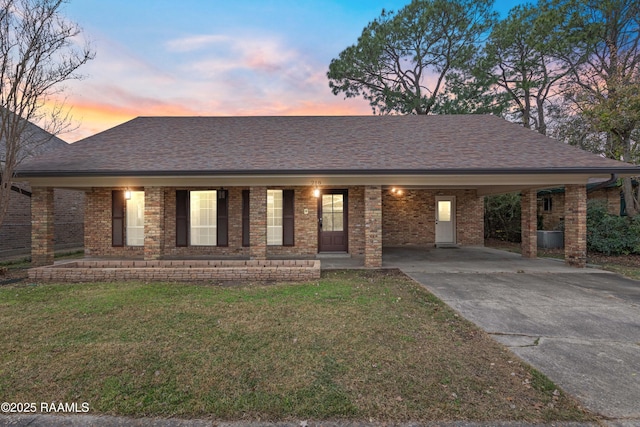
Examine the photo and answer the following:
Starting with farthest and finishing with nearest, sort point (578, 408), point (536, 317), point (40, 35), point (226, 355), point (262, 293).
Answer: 1. point (40, 35)
2. point (262, 293)
3. point (536, 317)
4. point (226, 355)
5. point (578, 408)

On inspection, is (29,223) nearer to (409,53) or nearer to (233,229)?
(233,229)

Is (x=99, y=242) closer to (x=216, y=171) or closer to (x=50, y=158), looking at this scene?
(x=50, y=158)

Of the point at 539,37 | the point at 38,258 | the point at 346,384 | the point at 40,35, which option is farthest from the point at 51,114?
the point at 539,37

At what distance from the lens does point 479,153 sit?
8.35 meters

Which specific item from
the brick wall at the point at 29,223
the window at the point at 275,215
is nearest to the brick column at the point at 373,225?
the window at the point at 275,215

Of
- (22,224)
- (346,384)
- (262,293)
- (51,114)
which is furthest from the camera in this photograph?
(22,224)

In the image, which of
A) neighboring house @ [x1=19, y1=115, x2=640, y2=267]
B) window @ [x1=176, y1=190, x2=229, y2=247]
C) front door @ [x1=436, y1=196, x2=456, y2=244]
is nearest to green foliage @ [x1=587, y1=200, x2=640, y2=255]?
neighboring house @ [x1=19, y1=115, x2=640, y2=267]

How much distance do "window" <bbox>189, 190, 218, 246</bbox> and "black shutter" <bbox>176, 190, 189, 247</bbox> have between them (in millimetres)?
133

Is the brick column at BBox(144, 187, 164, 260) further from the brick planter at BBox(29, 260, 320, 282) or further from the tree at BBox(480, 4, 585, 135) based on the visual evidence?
the tree at BBox(480, 4, 585, 135)

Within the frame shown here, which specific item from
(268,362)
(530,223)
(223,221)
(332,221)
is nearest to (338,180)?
(332,221)

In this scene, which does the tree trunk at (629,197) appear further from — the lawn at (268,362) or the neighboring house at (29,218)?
the neighboring house at (29,218)

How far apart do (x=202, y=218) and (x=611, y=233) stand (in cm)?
1512

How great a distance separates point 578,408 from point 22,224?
17.4 meters

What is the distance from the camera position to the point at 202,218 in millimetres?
10031
